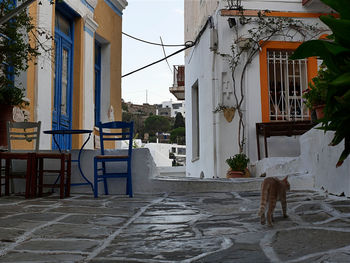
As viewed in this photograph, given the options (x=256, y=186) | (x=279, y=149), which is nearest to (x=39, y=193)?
(x=256, y=186)

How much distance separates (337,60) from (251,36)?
884 centimetres

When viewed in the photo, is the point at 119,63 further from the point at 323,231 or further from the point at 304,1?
the point at 323,231

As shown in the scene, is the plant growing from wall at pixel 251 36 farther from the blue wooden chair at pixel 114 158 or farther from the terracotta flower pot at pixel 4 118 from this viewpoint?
the terracotta flower pot at pixel 4 118

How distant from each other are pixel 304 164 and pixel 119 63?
6.17m

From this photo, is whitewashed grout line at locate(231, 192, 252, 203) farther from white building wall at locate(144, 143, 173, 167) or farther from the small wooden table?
white building wall at locate(144, 143, 173, 167)

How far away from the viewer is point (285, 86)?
9.42 metres

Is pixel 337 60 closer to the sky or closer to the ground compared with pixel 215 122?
closer to the ground

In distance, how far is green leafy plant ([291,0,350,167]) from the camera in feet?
2.92

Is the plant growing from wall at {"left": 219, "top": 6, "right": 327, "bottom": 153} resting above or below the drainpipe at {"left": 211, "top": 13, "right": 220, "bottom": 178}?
above

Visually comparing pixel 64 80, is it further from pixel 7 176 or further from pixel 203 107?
pixel 203 107

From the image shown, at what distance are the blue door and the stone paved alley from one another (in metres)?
2.97

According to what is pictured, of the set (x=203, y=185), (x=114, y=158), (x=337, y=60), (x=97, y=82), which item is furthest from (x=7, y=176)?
(x=337, y=60)

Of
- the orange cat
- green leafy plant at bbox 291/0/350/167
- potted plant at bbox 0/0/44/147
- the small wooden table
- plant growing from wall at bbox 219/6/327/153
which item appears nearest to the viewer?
green leafy plant at bbox 291/0/350/167

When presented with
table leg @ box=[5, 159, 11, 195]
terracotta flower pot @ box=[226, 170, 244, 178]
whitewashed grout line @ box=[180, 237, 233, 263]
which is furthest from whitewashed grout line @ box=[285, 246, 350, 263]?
terracotta flower pot @ box=[226, 170, 244, 178]
